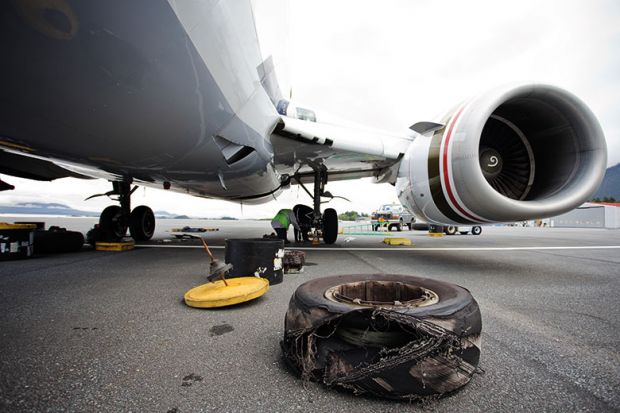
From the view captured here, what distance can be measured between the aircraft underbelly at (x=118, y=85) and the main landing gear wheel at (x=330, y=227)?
11.0ft

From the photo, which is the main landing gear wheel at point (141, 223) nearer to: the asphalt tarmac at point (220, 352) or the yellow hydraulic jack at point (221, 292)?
the asphalt tarmac at point (220, 352)

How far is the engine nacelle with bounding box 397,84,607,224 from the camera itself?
9.27 feet

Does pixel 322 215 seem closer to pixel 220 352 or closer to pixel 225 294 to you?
pixel 225 294

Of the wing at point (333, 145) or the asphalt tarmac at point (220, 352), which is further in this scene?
the wing at point (333, 145)

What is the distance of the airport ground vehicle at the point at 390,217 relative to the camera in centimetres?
1366

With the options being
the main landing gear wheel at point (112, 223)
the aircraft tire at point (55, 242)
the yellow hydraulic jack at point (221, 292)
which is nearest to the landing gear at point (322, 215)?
the main landing gear wheel at point (112, 223)

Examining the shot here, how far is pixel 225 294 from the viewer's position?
1.86 m

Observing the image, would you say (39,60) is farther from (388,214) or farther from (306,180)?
(388,214)

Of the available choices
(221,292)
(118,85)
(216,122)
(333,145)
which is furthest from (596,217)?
(118,85)

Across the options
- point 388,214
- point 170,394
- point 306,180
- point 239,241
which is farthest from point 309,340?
point 388,214

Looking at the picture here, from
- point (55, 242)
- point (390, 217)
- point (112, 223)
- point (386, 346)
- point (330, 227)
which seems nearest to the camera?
point (386, 346)

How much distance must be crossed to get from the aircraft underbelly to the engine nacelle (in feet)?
6.31

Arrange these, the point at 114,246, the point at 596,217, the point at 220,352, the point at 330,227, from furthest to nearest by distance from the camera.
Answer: the point at 596,217
the point at 330,227
the point at 114,246
the point at 220,352

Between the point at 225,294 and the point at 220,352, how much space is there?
643mm
